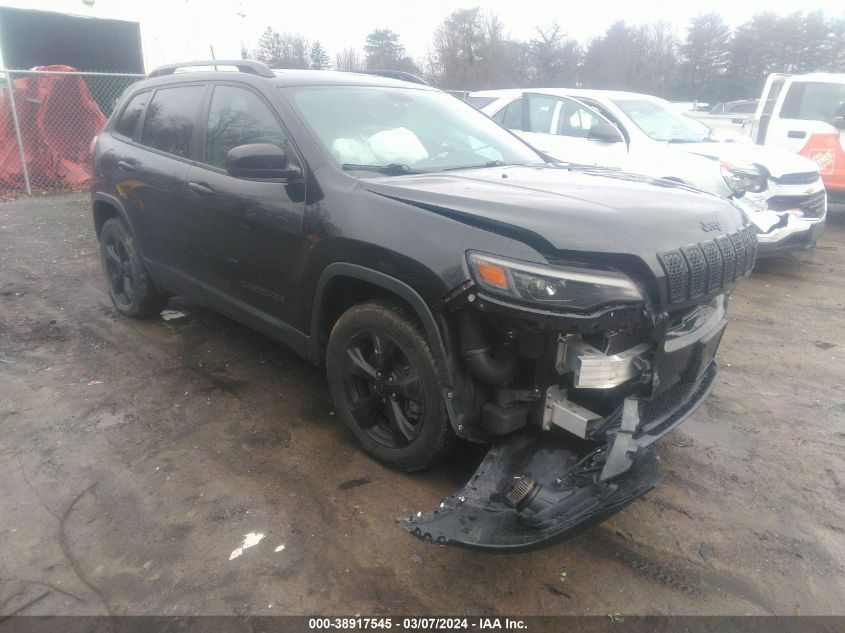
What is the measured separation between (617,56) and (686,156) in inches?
1550

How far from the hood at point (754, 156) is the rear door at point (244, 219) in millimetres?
4915

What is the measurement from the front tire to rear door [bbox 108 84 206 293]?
1.54 meters

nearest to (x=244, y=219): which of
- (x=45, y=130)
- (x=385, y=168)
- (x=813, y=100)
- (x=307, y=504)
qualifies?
(x=385, y=168)

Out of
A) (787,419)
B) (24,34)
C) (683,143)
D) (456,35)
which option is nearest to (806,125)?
(683,143)

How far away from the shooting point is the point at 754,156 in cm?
664

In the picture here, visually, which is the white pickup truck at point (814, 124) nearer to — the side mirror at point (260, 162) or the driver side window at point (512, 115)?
the driver side window at point (512, 115)

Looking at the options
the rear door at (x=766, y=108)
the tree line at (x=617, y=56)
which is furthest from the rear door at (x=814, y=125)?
the tree line at (x=617, y=56)

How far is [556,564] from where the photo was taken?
2.50 m

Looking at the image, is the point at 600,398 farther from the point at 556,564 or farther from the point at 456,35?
the point at 456,35

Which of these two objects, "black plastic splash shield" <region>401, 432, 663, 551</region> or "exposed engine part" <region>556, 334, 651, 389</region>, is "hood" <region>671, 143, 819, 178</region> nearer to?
"exposed engine part" <region>556, 334, 651, 389</region>

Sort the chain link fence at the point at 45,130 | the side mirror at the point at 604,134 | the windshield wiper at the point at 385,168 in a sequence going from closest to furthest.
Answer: the windshield wiper at the point at 385,168 → the side mirror at the point at 604,134 → the chain link fence at the point at 45,130

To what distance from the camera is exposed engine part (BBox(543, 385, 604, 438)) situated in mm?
2350

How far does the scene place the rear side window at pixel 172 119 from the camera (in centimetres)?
393

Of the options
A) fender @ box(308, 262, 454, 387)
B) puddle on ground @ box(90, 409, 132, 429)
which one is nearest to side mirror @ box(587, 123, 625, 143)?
fender @ box(308, 262, 454, 387)
